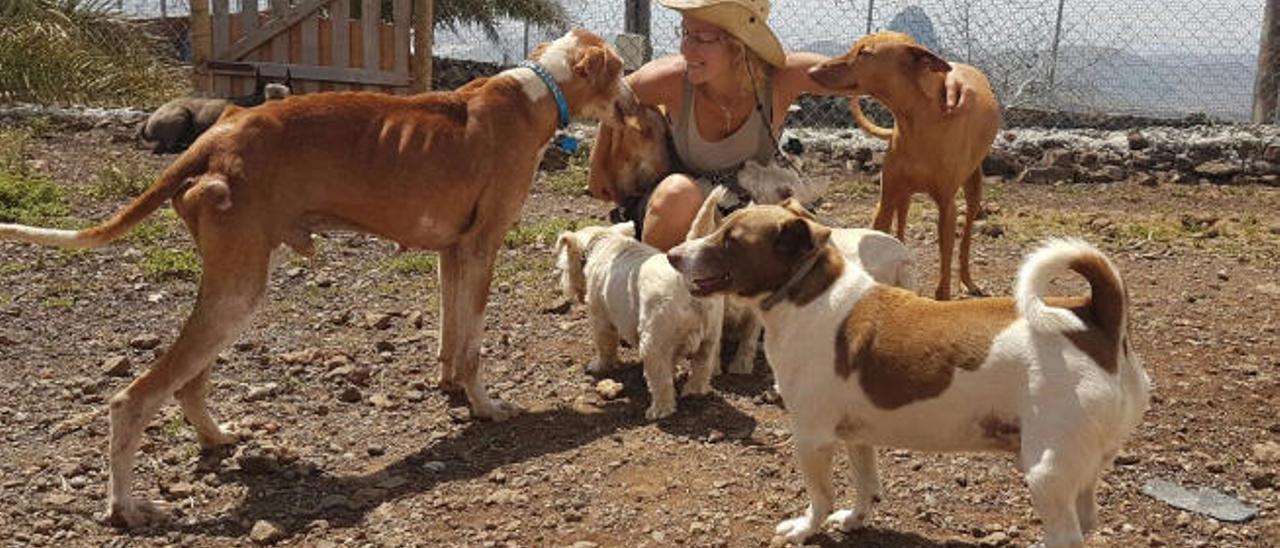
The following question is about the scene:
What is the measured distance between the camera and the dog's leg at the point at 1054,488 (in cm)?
322

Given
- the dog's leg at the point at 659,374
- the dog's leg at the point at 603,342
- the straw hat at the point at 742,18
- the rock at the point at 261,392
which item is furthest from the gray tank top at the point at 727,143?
the rock at the point at 261,392

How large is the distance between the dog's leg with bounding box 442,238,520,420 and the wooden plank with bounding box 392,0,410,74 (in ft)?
26.6

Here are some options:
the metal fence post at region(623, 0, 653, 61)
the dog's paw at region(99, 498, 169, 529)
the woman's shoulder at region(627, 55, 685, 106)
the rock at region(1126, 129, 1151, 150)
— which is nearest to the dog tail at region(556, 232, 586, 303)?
the woman's shoulder at region(627, 55, 685, 106)

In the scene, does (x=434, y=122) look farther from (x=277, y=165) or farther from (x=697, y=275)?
(x=697, y=275)

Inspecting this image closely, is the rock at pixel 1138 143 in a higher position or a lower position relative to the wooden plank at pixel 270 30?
lower

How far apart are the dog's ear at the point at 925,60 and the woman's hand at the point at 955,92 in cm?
10

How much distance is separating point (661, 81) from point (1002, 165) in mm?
5332

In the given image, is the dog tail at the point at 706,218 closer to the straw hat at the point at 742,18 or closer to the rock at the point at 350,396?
the straw hat at the point at 742,18

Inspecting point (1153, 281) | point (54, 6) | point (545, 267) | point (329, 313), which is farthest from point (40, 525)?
point (54, 6)

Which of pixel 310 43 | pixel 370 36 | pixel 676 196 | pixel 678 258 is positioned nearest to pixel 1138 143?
pixel 676 196

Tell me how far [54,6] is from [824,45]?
29.1ft

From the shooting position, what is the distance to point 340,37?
12.5m

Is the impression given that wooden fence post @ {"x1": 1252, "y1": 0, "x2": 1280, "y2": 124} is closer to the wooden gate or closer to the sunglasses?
the sunglasses

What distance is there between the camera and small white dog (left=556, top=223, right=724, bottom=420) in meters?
5.04
